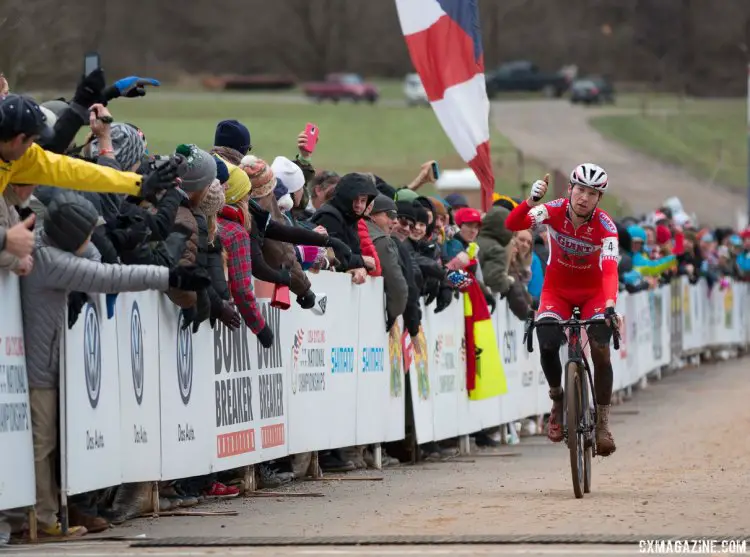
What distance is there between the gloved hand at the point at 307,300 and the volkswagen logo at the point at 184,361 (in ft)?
5.85

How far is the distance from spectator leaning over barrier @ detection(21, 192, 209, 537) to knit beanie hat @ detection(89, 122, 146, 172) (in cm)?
106

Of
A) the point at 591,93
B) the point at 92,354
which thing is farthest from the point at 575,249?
the point at 591,93

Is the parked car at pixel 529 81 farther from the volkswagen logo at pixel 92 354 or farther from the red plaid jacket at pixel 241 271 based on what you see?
the volkswagen logo at pixel 92 354

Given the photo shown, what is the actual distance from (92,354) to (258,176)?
122 inches

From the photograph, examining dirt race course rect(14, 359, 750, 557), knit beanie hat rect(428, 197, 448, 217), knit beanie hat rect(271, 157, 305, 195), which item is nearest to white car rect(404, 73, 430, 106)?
knit beanie hat rect(428, 197, 448, 217)

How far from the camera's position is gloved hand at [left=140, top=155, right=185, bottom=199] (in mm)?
9781

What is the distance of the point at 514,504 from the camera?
11.5 m

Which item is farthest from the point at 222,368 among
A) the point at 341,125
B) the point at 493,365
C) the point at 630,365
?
the point at 341,125

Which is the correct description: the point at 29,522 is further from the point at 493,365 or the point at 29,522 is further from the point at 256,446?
the point at 493,365

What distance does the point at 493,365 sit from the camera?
18.0 meters

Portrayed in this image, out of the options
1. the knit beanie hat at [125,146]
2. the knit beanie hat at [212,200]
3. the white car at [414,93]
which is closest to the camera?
the knit beanie hat at [125,146]

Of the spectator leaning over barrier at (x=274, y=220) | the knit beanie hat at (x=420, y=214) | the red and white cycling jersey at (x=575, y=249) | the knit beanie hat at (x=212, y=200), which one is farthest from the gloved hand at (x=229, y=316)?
the knit beanie hat at (x=420, y=214)

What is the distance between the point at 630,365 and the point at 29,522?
692 inches

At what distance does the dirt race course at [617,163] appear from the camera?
63.7 meters
